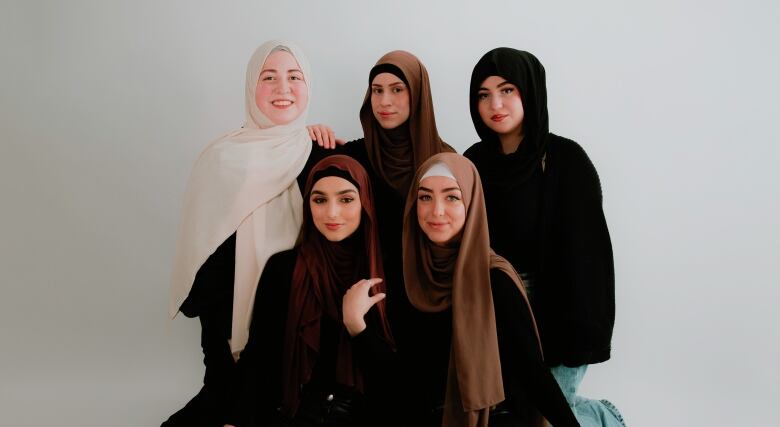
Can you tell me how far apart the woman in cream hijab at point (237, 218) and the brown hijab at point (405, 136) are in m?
0.39

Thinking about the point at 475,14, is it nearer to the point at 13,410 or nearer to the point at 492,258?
the point at 492,258

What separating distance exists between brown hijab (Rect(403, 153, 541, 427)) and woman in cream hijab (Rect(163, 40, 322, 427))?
67 centimetres

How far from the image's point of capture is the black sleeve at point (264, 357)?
8.59 ft

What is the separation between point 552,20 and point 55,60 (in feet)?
10.2

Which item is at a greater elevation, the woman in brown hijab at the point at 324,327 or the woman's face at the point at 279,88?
the woman's face at the point at 279,88

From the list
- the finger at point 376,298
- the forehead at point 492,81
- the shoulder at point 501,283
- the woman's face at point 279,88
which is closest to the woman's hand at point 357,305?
the finger at point 376,298

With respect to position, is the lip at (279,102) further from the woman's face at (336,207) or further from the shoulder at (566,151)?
the shoulder at (566,151)

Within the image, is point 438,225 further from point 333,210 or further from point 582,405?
point 582,405

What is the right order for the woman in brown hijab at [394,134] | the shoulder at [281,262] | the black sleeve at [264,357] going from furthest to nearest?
the woman in brown hijab at [394,134] → the shoulder at [281,262] → the black sleeve at [264,357]

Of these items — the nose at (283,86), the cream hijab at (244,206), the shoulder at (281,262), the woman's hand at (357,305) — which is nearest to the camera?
A: the woman's hand at (357,305)

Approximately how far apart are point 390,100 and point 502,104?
1.77 ft

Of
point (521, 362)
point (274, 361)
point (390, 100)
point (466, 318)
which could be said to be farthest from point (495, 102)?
point (274, 361)

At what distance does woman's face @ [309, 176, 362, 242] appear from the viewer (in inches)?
103

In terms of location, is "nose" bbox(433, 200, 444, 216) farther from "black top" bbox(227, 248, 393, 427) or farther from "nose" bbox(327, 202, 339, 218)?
"black top" bbox(227, 248, 393, 427)
